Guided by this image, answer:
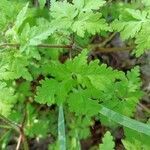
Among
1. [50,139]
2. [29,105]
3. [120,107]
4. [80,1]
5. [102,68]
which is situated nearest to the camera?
[102,68]

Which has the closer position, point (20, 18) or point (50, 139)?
point (20, 18)

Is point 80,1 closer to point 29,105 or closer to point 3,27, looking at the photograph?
point 3,27

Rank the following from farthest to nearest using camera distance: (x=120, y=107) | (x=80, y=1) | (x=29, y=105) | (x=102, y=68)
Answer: (x=29, y=105) < (x=120, y=107) < (x=80, y=1) < (x=102, y=68)

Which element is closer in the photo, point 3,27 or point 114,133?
point 3,27

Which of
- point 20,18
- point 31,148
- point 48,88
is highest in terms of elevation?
point 20,18

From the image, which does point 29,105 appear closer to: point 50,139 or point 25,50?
point 50,139

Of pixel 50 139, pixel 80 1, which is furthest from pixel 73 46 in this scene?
pixel 50 139

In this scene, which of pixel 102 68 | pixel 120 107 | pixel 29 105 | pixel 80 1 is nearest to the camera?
pixel 102 68

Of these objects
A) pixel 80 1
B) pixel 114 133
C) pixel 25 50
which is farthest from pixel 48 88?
pixel 114 133

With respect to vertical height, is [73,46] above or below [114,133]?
above
